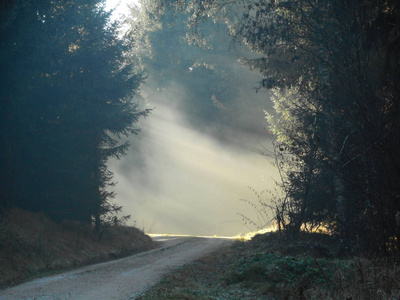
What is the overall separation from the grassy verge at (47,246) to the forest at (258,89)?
0.79 m

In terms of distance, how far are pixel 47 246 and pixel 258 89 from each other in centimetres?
964

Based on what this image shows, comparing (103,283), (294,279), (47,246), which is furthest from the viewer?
(47,246)

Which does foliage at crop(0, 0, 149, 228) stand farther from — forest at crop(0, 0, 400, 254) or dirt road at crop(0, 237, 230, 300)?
dirt road at crop(0, 237, 230, 300)

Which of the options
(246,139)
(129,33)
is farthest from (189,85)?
(129,33)

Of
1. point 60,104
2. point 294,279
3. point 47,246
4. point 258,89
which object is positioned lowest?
point 294,279

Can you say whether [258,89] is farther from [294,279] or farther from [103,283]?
[103,283]

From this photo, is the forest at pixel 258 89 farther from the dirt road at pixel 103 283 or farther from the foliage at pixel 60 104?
the dirt road at pixel 103 283

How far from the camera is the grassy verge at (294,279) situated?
5992 millimetres

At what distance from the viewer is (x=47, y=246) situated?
13.8m

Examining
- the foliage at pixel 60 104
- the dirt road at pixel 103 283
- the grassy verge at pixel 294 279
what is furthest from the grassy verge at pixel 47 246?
the grassy verge at pixel 294 279

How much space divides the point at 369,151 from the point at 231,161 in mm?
44094

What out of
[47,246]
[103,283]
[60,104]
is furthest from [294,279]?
[60,104]

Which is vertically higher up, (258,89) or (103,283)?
(258,89)

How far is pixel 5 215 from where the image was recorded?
13664mm
